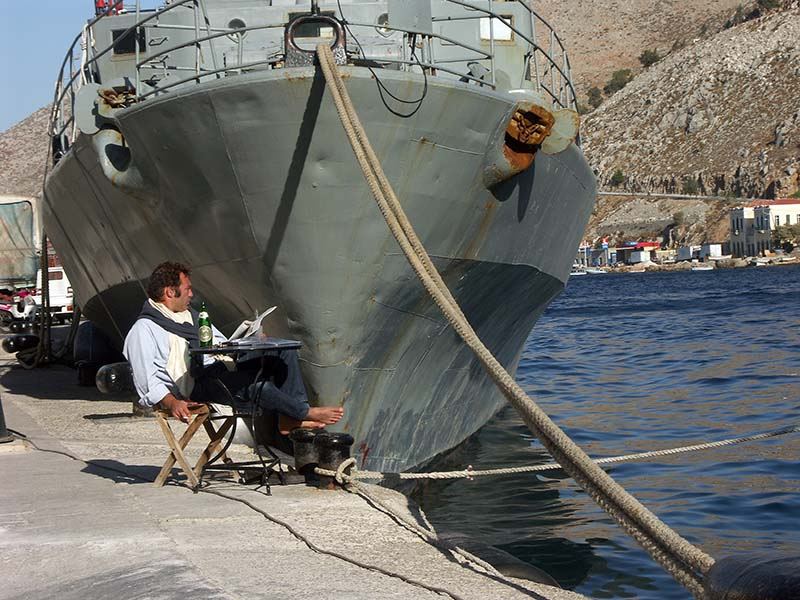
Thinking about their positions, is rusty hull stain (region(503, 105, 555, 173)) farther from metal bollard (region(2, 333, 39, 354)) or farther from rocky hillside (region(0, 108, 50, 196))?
rocky hillside (region(0, 108, 50, 196))

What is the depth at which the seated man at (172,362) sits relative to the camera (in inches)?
280

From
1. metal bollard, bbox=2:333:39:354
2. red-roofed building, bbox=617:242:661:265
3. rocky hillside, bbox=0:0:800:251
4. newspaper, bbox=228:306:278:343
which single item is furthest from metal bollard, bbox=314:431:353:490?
red-roofed building, bbox=617:242:661:265

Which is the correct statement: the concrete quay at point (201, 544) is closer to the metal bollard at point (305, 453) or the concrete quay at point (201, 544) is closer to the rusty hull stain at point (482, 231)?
the metal bollard at point (305, 453)

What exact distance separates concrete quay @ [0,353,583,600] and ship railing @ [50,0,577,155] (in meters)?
3.10

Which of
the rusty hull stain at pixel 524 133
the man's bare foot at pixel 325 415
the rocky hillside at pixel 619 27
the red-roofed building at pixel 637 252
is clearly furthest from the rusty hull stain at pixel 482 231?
the rocky hillside at pixel 619 27

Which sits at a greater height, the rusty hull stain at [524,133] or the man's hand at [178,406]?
the rusty hull stain at [524,133]

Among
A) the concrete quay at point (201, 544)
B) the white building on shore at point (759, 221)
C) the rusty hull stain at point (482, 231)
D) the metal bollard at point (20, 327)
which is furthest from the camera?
the white building on shore at point (759, 221)

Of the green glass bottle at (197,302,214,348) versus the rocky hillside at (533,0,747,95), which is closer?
the green glass bottle at (197,302,214,348)

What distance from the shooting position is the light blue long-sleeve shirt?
23.3 ft

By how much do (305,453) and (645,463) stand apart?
17.6 ft

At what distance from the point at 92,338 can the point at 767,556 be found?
1253cm

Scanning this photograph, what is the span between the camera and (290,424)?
7.89 m

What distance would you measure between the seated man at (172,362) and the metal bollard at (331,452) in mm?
391

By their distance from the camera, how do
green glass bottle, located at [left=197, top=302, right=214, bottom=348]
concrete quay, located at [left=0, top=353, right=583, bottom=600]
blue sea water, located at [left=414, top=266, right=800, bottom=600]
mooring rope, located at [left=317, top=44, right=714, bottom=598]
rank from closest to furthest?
mooring rope, located at [left=317, top=44, right=714, bottom=598] < concrete quay, located at [left=0, top=353, right=583, bottom=600] < green glass bottle, located at [left=197, top=302, right=214, bottom=348] < blue sea water, located at [left=414, top=266, right=800, bottom=600]
